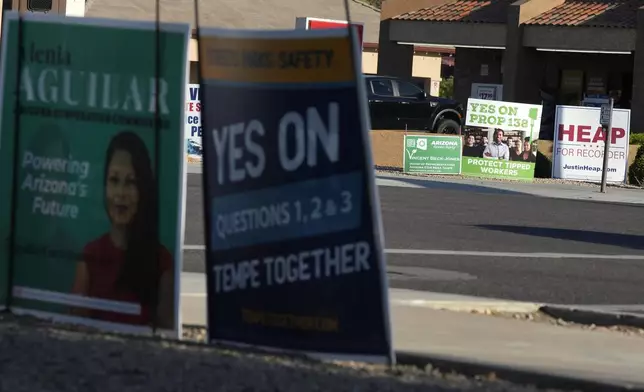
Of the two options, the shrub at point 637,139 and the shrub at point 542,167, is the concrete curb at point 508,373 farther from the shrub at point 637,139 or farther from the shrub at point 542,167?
the shrub at point 637,139

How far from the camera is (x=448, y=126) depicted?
34.8 meters

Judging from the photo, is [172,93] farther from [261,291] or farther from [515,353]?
[515,353]

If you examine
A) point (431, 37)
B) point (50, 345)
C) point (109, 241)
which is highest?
point (431, 37)

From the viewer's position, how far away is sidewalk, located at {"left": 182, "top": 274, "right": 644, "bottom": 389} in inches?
334

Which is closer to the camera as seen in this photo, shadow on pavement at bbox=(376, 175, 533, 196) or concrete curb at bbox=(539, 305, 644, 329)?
concrete curb at bbox=(539, 305, 644, 329)

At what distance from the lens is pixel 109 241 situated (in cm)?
873

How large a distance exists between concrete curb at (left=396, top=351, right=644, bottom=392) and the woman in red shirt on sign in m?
1.60

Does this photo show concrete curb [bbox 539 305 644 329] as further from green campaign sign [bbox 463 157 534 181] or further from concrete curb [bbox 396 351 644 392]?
green campaign sign [bbox 463 157 534 181]

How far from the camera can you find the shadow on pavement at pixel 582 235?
17.7m

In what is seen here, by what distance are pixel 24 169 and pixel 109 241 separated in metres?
0.87

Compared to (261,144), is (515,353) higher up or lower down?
lower down

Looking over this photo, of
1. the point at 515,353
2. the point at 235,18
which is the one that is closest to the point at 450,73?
the point at 235,18

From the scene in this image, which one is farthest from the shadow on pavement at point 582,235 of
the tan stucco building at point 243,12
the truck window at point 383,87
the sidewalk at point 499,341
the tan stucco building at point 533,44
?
the tan stucco building at point 243,12

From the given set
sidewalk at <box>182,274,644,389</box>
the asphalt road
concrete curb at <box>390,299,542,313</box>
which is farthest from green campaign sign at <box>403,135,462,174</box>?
concrete curb at <box>390,299,542,313</box>
